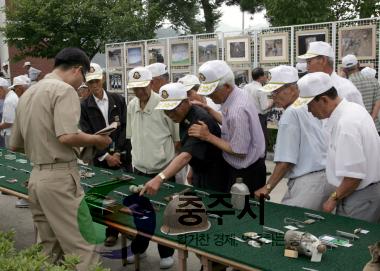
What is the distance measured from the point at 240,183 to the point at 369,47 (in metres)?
3.89

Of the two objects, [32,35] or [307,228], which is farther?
[32,35]

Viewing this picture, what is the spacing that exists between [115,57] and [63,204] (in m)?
7.15

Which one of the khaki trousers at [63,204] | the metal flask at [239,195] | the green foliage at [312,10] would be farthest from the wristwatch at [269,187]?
the green foliage at [312,10]

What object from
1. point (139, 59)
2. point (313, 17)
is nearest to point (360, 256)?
point (139, 59)

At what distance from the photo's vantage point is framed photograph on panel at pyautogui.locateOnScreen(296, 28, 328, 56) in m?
6.43

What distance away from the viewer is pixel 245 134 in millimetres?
3043

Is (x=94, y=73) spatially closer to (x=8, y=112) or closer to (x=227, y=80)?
(x=227, y=80)

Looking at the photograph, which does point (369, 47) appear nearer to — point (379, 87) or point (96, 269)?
point (379, 87)

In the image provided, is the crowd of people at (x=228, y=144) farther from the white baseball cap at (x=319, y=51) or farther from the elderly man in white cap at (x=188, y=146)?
A: the white baseball cap at (x=319, y=51)

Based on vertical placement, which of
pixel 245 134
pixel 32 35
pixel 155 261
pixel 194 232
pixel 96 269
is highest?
pixel 32 35

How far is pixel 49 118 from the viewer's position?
2719 millimetres

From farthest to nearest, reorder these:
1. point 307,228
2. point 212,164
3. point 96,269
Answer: point 212,164
point 307,228
point 96,269

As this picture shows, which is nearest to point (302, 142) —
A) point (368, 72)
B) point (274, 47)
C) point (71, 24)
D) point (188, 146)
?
point (188, 146)

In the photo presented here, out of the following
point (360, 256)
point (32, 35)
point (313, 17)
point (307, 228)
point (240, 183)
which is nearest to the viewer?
point (360, 256)
